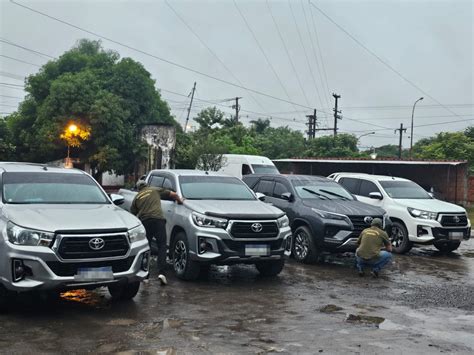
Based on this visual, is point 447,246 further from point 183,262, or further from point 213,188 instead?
point 183,262

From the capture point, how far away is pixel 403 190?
1356cm

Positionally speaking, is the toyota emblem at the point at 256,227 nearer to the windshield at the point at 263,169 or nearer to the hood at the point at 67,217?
the hood at the point at 67,217

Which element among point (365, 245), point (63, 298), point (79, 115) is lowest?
point (63, 298)

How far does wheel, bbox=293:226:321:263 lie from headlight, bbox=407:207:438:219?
10.7ft

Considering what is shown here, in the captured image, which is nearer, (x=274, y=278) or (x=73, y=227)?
(x=73, y=227)

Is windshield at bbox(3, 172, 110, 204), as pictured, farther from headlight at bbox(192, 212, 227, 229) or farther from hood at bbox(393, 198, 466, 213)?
hood at bbox(393, 198, 466, 213)

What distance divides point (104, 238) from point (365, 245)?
5.03 meters

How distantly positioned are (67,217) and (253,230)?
9.83ft

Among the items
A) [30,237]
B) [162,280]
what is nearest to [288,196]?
[162,280]

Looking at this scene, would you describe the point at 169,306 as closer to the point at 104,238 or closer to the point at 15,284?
the point at 104,238

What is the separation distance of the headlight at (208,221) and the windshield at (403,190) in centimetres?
644

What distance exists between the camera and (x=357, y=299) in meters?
7.73

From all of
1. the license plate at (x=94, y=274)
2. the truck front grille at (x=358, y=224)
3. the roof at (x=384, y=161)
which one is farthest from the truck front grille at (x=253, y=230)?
the roof at (x=384, y=161)

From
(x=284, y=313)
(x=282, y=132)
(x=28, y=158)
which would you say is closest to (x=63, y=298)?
(x=284, y=313)
